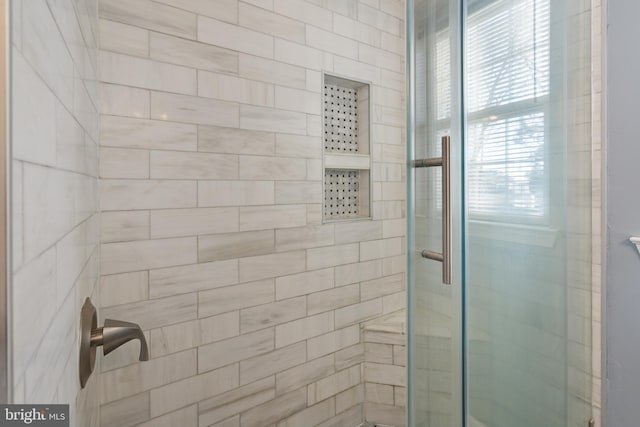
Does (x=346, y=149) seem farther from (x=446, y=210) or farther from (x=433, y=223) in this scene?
(x=446, y=210)

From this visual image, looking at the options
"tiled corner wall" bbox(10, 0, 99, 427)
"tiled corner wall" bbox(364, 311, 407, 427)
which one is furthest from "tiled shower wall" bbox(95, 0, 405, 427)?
"tiled corner wall" bbox(10, 0, 99, 427)

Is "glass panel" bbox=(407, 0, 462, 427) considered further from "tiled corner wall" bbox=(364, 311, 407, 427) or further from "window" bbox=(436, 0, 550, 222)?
"tiled corner wall" bbox=(364, 311, 407, 427)

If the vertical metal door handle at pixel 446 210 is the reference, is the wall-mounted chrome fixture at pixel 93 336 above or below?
below

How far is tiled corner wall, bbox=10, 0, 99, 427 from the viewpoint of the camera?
37 centimetres

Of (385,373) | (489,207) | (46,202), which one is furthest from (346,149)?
(46,202)

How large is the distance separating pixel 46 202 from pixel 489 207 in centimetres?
87

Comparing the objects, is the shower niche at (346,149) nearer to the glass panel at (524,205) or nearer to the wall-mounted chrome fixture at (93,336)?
the glass panel at (524,205)

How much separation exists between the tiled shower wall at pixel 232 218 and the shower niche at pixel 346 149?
0.22 ft

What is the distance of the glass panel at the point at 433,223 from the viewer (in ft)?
2.90

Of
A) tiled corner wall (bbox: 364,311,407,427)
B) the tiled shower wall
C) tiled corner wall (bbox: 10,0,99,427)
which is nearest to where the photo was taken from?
tiled corner wall (bbox: 10,0,99,427)

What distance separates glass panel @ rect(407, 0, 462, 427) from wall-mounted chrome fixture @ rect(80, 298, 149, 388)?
0.77 m

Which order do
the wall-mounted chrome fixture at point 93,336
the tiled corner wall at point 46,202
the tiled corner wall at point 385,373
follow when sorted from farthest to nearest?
the tiled corner wall at point 385,373, the wall-mounted chrome fixture at point 93,336, the tiled corner wall at point 46,202

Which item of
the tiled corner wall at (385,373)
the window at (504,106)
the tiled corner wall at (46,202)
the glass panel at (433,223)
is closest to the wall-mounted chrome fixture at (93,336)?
the tiled corner wall at (46,202)

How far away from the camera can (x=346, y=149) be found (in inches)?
90.0
